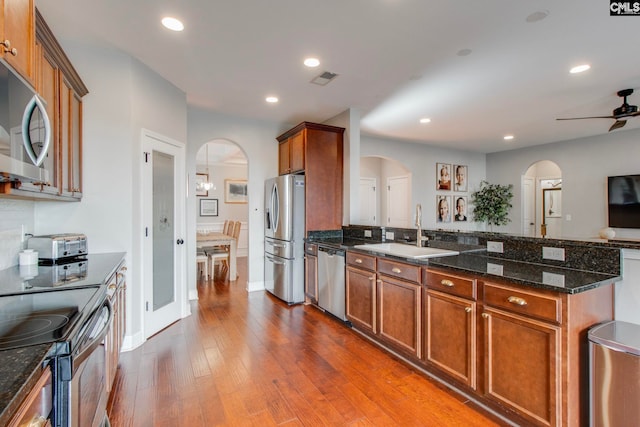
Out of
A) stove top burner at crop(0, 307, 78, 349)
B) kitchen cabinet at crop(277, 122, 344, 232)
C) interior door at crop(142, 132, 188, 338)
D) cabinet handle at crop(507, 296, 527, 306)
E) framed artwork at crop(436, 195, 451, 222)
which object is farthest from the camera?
framed artwork at crop(436, 195, 451, 222)

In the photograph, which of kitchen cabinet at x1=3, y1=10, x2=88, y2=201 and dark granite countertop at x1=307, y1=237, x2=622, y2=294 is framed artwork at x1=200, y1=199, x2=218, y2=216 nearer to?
kitchen cabinet at x1=3, y1=10, x2=88, y2=201

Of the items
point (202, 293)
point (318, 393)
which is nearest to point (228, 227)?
point (202, 293)

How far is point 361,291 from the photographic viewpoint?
10.3ft

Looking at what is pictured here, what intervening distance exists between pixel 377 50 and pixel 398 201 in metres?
5.12

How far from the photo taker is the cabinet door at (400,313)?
96.7 inches

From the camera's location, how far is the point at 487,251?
2.56 meters

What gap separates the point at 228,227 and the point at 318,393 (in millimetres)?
5028

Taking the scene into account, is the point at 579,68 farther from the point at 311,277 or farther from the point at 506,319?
the point at 311,277

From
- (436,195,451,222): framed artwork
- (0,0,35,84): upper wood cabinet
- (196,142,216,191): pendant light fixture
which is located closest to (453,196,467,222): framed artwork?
(436,195,451,222): framed artwork

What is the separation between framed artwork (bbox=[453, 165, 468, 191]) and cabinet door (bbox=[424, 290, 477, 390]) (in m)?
5.87

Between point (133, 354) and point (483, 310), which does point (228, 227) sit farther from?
point (483, 310)

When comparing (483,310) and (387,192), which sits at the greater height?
(387,192)

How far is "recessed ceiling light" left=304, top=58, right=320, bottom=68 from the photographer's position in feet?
9.77

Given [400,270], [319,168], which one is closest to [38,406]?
[400,270]
